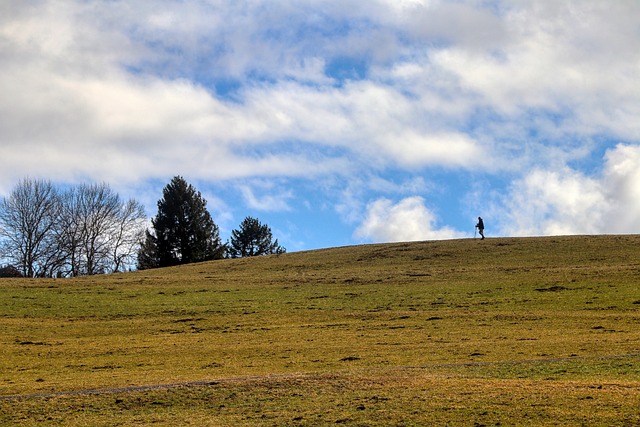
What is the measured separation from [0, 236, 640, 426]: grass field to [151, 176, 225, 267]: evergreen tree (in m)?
35.7

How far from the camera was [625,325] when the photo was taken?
29.3 meters

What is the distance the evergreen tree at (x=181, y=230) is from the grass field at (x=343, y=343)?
3573 centimetres

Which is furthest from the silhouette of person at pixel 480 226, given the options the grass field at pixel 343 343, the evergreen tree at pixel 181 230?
the evergreen tree at pixel 181 230

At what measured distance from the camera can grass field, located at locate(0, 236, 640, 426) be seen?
14.5 meters

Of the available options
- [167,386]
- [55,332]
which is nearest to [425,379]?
[167,386]

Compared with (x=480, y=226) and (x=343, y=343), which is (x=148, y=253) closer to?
(x=480, y=226)

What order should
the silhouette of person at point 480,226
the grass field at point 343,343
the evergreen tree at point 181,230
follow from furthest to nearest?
the evergreen tree at point 181,230, the silhouette of person at point 480,226, the grass field at point 343,343

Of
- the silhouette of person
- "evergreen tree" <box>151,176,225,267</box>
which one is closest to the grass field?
the silhouette of person

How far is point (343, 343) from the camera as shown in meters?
26.9

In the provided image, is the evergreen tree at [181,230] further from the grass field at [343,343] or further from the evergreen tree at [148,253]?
the grass field at [343,343]

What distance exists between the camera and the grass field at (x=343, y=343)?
1454cm

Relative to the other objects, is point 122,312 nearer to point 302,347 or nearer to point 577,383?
point 302,347

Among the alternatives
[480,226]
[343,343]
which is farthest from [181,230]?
[343,343]

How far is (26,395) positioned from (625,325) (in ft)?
72.1
